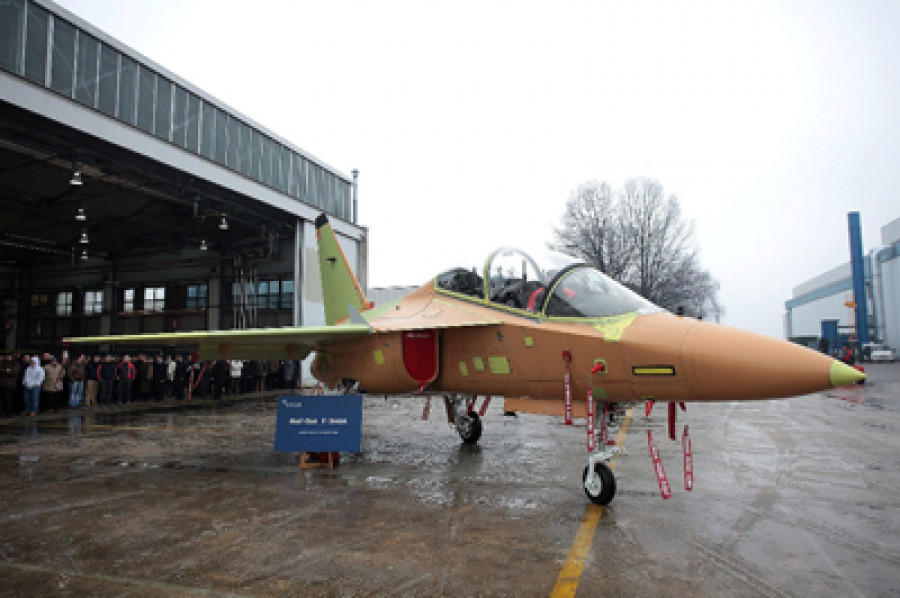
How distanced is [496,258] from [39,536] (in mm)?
5519

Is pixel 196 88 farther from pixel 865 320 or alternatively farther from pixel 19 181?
pixel 865 320

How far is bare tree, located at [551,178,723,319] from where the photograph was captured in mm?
29812

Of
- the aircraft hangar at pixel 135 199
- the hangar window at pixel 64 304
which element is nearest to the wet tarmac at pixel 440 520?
the aircraft hangar at pixel 135 199

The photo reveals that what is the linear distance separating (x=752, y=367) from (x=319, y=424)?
231 inches

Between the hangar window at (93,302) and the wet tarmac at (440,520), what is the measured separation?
2923 cm

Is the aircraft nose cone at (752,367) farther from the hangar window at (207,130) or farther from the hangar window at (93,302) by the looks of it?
the hangar window at (93,302)

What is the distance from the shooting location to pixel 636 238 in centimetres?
3052

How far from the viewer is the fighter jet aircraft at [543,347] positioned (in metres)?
4.46

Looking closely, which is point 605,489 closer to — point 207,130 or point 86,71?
point 86,71

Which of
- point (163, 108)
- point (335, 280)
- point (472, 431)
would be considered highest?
point (163, 108)

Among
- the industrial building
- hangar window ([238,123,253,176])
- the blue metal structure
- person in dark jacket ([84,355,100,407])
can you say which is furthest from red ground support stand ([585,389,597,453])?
the blue metal structure

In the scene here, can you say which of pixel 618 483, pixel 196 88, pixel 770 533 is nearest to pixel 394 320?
pixel 618 483

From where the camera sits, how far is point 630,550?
4.30 meters

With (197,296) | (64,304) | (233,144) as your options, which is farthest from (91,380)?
(64,304)
